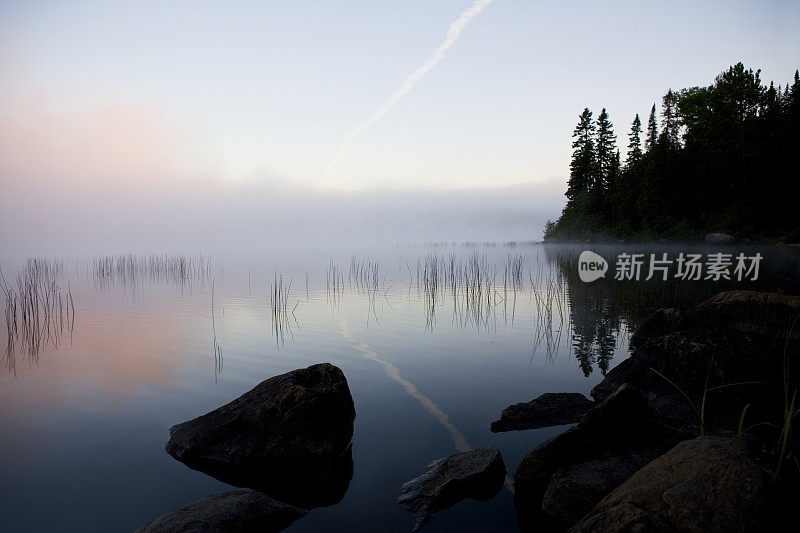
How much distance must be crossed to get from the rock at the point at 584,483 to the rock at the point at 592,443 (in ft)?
0.42

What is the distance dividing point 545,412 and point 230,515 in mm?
3696

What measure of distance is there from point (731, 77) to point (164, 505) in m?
56.9

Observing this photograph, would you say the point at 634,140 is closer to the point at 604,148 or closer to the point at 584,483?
the point at 604,148

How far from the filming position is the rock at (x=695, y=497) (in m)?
2.20

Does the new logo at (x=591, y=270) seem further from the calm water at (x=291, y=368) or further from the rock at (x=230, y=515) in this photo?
the rock at (x=230, y=515)

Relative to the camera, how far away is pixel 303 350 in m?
9.30

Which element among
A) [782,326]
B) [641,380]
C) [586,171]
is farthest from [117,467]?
[586,171]

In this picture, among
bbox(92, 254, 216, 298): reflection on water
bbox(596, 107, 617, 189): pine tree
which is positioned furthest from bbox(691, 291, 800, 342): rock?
bbox(596, 107, 617, 189): pine tree

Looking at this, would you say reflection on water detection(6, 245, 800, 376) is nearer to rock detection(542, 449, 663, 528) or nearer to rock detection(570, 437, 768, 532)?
rock detection(542, 449, 663, 528)

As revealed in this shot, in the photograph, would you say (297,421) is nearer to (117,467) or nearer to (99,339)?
(117,467)

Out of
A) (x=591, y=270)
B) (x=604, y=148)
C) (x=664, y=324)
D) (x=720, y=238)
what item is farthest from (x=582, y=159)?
(x=664, y=324)

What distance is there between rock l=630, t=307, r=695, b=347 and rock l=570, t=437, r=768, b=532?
21.2 feet

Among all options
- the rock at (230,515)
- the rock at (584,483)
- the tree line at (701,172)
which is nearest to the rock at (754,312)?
the rock at (584,483)

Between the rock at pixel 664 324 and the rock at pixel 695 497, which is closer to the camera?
the rock at pixel 695 497
